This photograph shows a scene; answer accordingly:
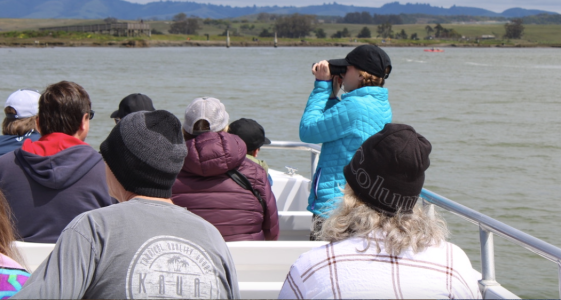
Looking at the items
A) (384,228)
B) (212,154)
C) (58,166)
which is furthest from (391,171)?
(58,166)

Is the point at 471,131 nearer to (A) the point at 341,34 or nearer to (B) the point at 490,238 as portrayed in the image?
(B) the point at 490,238

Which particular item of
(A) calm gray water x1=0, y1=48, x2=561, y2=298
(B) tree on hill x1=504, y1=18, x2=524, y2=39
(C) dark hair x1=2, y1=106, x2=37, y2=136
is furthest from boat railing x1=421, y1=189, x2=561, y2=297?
(B) tree on hill x1=504, y1=18, x2=524, y2=39

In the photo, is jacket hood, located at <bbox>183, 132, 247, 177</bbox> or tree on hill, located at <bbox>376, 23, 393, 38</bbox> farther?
tree on hill, located at <bbox>376, 23, 393, 38</bbox>

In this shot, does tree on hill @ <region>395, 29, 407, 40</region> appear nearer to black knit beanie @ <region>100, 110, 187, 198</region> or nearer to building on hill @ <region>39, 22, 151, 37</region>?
building on hill @ <region>39, 22, 151, 37</region>

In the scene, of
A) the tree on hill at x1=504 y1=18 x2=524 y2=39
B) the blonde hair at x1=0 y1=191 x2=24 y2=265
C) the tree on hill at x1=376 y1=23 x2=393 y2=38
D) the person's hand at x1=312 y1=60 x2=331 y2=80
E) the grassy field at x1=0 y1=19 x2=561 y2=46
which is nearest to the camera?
the blonde hair at x1=0 y1=191 x2=24 y2=265

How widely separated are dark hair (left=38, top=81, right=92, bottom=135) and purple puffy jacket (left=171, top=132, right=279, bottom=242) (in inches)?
22.6

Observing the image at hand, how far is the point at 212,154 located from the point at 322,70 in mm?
848

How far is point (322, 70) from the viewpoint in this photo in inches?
129

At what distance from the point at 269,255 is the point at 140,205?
3.96 ft

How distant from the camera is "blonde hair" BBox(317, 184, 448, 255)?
1.56m

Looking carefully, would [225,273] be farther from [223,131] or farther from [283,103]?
[283,103]

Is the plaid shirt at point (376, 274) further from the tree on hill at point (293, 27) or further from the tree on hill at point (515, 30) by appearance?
the tree on hill at point (515, 30)

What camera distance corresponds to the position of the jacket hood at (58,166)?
8.79 ft

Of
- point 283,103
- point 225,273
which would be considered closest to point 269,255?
point 225,273
